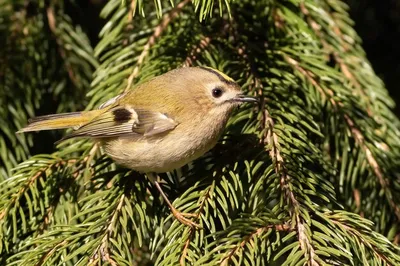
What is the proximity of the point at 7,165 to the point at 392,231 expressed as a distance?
2.96ft

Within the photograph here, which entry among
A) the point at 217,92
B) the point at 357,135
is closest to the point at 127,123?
the point at 217,92

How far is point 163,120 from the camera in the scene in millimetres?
1516

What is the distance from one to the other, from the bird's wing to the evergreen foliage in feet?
0.16

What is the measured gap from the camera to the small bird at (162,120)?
1.44 meters

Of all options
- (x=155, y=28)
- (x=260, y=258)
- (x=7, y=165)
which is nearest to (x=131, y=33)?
(x=155, y=28)

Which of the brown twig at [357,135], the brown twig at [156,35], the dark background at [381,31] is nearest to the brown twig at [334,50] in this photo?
the brown twig at [357,135]

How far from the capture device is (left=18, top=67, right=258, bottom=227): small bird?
144 cm

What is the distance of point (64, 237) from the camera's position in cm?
123

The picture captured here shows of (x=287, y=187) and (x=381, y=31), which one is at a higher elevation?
(x=287, y=187)

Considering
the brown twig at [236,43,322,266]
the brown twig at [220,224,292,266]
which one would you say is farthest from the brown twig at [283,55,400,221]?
the brown twig at [220,224,292,266]

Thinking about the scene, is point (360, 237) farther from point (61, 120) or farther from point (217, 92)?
point (61, 120)

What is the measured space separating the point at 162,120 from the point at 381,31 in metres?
0.95

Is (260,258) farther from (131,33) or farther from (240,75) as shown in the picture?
(131,33)

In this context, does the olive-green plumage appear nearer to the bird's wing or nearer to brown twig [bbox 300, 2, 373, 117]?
the bird's wing
